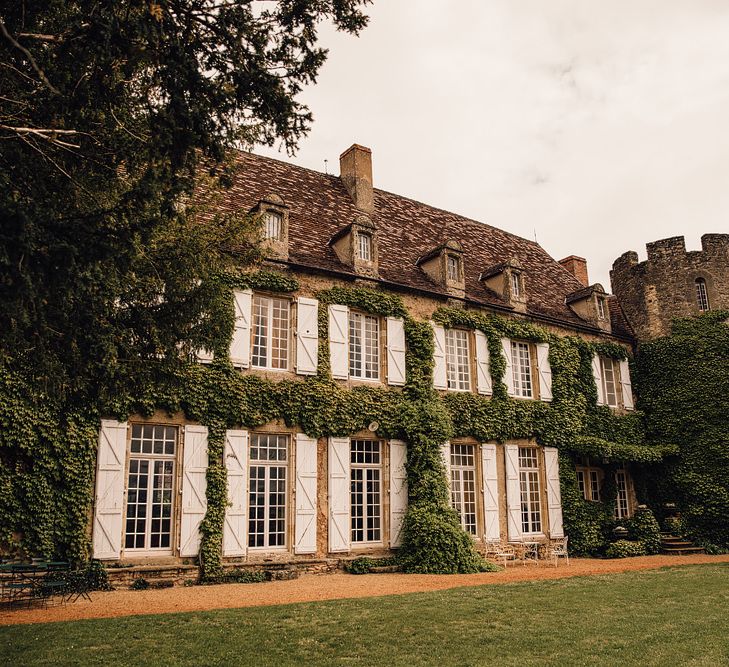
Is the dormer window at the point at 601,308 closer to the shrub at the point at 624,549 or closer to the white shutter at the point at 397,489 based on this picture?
the shrub at the point at 624,549

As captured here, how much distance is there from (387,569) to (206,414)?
489cm

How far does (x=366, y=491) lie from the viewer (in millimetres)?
14273

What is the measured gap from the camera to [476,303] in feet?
55.5

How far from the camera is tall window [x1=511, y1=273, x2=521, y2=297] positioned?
1802cm

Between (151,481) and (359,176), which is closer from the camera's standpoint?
(151,481)

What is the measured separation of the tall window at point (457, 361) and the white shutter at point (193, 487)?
6455mm

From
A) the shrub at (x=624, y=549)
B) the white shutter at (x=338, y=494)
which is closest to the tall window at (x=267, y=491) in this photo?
the white shutter at (x=338, y=494)

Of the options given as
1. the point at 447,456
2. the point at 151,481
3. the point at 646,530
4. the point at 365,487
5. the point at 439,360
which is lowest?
the point at 646,530

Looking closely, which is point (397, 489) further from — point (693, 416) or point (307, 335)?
point (693, 416)

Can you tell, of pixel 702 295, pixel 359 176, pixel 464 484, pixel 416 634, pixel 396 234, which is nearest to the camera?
pixel 416 634

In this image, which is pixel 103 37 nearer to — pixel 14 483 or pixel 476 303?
pixel 14 483

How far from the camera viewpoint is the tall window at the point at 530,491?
1673 cm

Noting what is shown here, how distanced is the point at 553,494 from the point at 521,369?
3328mm

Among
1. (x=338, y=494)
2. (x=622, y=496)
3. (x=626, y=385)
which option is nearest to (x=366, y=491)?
(x=338, y=494)
